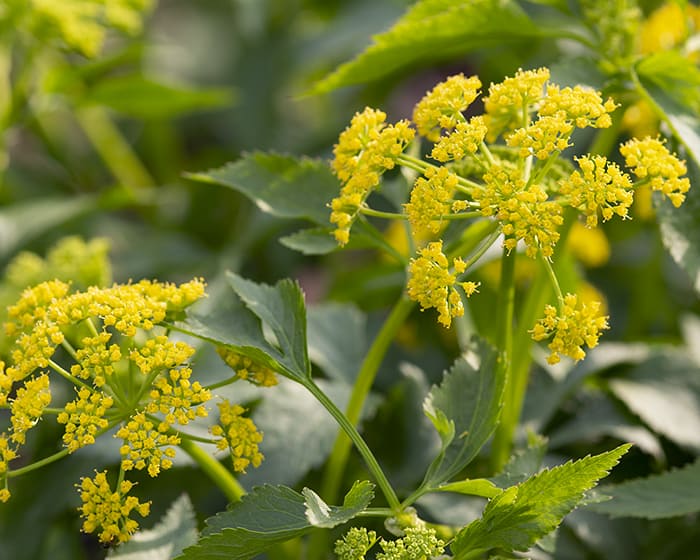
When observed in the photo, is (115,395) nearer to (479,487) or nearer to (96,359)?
(96,359)

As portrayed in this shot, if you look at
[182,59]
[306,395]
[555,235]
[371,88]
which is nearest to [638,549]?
[306,395]

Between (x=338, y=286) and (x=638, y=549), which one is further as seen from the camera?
(x=338, y=286)

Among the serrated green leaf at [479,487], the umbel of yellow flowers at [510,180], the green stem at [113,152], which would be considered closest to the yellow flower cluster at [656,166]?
the umbel of yellow flowers at [510,180]

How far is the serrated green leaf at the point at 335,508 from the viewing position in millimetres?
741

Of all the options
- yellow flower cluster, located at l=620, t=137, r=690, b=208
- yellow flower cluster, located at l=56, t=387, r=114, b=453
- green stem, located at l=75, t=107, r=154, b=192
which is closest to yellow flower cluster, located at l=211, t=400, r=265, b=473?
yellow flower cluster, located at l=56, t=387, r=114, b=453

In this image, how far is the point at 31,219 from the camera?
5.49 ft

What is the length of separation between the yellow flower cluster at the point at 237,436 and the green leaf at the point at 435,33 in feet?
1.37

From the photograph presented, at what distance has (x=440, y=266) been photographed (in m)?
0.79

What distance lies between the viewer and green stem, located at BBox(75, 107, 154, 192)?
6.60 ft

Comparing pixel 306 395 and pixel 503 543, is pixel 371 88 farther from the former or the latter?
pixel 503 543

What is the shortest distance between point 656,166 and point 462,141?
0.61ft

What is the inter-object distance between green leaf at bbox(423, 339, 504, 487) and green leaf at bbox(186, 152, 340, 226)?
236 mm

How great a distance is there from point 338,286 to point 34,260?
1.81 ft

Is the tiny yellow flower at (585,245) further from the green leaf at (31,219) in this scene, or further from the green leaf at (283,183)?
the green leaf at (31,219)
